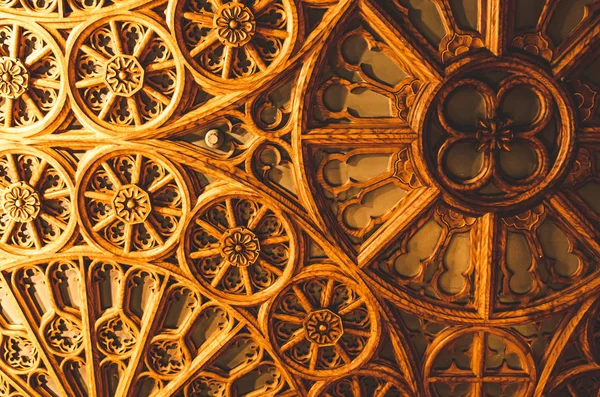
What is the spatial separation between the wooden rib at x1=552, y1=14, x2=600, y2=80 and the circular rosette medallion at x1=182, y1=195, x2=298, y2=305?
2719 mm

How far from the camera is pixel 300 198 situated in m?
5.58

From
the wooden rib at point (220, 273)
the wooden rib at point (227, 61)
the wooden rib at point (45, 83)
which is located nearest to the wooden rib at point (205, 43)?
the wooden rib at point (227, 61)

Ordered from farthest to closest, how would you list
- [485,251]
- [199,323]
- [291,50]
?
1. [199,323]
2. [485,251]
3. [291,50]

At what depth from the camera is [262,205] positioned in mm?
5590

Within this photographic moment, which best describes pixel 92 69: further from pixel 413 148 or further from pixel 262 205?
pixel 413 148

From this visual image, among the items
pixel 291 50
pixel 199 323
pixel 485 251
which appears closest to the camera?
pixel 291 50

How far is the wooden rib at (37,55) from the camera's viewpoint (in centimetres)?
538

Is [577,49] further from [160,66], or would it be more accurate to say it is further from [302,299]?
[160,66]

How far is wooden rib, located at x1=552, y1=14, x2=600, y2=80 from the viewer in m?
5.05

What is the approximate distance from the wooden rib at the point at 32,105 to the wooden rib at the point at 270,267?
2404mm

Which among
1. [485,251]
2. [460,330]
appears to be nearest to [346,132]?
[485,251]

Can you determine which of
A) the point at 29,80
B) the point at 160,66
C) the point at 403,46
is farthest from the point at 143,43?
the point at 403,46

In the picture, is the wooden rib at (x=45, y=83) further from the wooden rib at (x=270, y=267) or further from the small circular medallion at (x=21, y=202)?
the wooden rib at (x=270, y=267)

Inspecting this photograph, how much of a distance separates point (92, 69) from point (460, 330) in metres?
4.22
